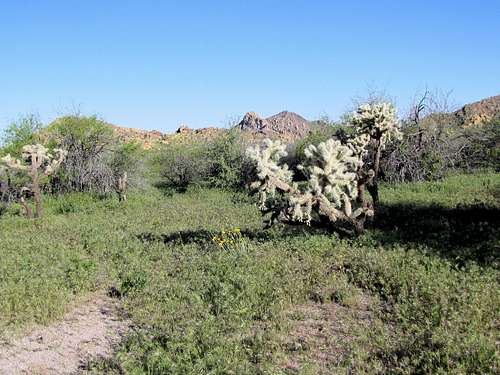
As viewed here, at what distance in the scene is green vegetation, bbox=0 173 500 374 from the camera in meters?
6.30

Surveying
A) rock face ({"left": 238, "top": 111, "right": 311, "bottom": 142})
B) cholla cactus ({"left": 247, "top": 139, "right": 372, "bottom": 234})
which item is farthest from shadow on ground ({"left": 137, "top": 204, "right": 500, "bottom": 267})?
rock face ({"left": 238, "top": 111, "right": 311, "bottom": 142})

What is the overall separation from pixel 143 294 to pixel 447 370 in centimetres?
549

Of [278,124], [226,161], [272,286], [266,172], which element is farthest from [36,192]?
[278,124]

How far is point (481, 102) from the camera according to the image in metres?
68.6

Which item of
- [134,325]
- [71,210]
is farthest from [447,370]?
[71,210]

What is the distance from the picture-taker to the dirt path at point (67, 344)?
266 inches

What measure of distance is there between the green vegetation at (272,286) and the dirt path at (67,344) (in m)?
0.31

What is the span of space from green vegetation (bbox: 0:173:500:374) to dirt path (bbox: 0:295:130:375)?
31 centimetres

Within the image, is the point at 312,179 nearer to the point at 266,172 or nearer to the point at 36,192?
the point at 266,172

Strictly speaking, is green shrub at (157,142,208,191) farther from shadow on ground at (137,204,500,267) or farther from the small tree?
the small tree

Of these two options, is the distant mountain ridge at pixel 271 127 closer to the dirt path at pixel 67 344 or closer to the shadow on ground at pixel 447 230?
the shadow on ground at pixel 447 230

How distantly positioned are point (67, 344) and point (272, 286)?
3.39 m

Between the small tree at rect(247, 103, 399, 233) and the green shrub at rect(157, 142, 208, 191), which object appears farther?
the green shrub at rect(157, 142, 208, 191)

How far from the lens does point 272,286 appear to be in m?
8.76
